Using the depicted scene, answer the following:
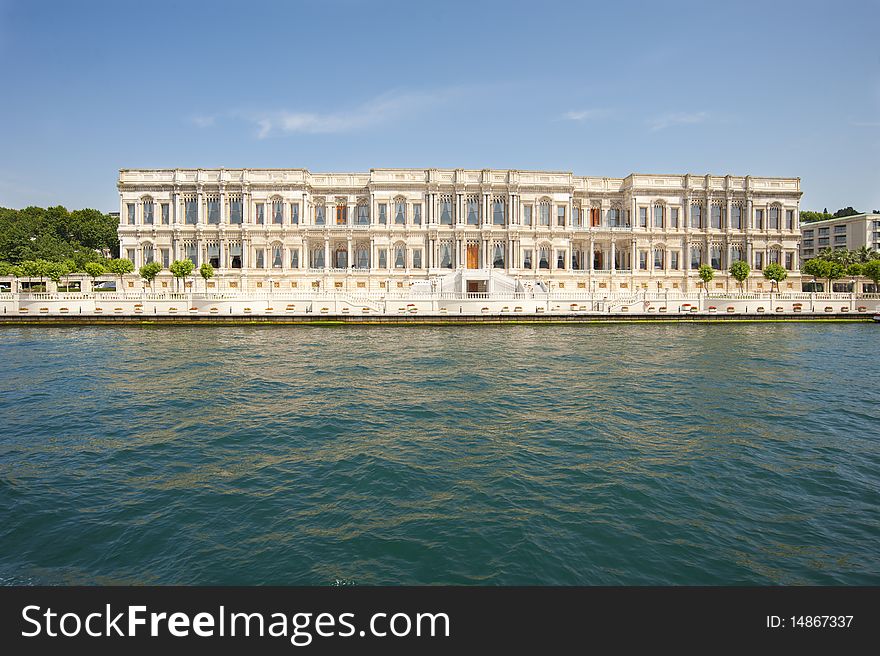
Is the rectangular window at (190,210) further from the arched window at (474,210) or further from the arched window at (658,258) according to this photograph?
the arched window at (658,258)

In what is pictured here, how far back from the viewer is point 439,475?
10477 mm

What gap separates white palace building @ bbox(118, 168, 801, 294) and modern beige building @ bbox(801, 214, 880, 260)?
45.5 m

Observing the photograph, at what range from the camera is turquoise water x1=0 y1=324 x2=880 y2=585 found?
7266 millimetres

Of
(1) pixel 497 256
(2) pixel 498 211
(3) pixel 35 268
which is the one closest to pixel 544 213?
(2) pixel 498 211

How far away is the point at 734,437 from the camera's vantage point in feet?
42.8

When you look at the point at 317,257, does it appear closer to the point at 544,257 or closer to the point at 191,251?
the point at 191,251

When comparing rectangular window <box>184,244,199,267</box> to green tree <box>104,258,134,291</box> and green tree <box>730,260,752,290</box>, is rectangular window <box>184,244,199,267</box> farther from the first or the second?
green tree <box>730,260,752,290</box>

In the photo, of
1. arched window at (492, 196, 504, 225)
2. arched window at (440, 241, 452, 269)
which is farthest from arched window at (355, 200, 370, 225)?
arched window at (492, 196, 504, 225)

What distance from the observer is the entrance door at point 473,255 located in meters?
65.1

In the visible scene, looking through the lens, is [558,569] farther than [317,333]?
No

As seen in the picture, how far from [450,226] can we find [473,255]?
16.0ft

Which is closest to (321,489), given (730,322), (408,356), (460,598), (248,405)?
(460,598)

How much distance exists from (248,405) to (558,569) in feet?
40.4

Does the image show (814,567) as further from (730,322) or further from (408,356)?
(730,322)
